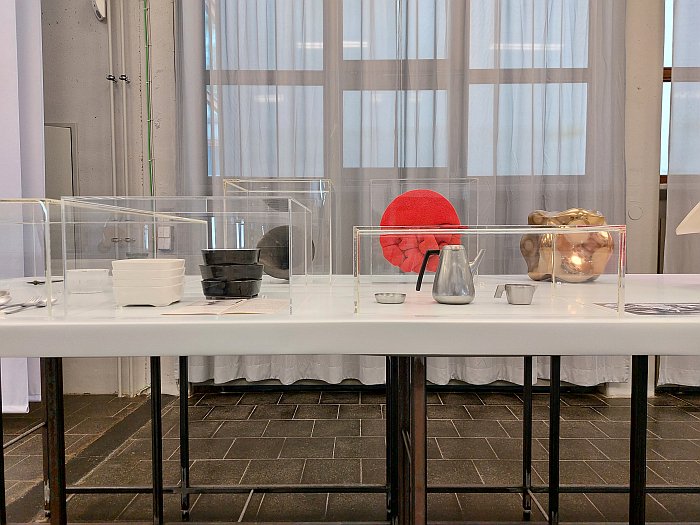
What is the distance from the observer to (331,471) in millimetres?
2094

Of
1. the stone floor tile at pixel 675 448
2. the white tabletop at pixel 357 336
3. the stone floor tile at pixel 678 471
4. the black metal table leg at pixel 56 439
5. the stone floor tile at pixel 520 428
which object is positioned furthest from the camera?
the stone floor tile at pixel 520 428

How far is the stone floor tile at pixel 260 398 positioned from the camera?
118 inches

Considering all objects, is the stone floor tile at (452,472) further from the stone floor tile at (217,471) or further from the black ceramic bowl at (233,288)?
the black ceramic bowl at (233,288)

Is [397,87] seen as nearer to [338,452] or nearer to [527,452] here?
[338,452]

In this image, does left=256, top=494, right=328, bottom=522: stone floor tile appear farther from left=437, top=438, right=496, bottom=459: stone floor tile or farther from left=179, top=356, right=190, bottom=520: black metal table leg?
left=437, top=438, right=496, bottom=459: stone floor tile

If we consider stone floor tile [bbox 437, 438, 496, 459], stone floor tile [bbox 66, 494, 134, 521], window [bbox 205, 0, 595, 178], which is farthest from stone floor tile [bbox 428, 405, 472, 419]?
stone floor tile [bbox 66, 494, 134, 521]

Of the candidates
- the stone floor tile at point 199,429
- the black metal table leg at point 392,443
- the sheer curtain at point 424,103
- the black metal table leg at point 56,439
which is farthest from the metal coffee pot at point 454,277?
the sheer curtain at point 424,103

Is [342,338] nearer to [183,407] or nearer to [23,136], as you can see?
[183,407]

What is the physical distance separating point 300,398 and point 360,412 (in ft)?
1.37

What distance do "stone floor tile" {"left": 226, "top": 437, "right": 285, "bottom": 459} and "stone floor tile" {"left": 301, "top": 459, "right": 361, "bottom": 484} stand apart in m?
0.19

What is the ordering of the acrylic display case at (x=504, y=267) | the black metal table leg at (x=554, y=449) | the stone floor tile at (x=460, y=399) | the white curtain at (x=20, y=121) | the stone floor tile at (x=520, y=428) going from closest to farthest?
the acrylic display case at (x=504, y=267) < the black metal table leg at (x=554, y=449) < the stone floor tile at (x=520, y=428) < the white curtain at (x=20, y=121) < the stone floor tile at (x=460, y=399)

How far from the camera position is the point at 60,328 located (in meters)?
0.85

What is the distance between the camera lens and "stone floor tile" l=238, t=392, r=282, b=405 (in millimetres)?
3002

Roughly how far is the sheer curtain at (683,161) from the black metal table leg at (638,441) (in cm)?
227
